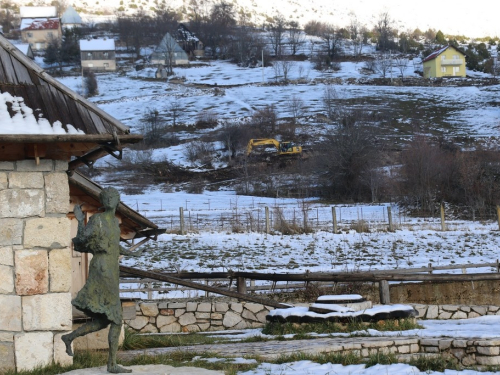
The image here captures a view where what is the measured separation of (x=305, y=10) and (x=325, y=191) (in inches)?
5275

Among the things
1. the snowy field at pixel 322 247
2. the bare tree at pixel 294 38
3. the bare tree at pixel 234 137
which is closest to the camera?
the snowy field at pixel 322 247

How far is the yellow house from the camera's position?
97750 mm

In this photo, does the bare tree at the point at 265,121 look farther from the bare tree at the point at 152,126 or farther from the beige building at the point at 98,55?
the beige building at the point at 98,55

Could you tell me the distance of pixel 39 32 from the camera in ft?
414

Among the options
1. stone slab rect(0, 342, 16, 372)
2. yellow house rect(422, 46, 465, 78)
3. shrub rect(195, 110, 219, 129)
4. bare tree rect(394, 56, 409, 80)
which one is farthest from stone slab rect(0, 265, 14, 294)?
yellow house rect(422, 46, 465, 78)

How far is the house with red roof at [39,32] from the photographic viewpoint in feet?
404

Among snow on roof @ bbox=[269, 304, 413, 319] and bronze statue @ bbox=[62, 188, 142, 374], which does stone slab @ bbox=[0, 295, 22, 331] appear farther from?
snow on roof @ bbox=[269, 304, 413, 319]

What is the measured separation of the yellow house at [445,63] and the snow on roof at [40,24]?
210 ft

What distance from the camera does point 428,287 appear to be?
1908 cm

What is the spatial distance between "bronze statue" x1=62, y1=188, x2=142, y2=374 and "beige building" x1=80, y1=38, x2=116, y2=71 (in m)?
99.2

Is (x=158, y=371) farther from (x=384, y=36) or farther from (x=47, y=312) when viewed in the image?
(x=384, y=36)

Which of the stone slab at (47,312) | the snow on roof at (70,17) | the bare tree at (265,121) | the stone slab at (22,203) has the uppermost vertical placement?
the snow on roof at (70,17)

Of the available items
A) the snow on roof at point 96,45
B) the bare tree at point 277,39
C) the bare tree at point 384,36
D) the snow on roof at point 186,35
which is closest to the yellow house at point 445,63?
the bare tree at point 384,36

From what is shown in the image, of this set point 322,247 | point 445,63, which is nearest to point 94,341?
point 322,247
